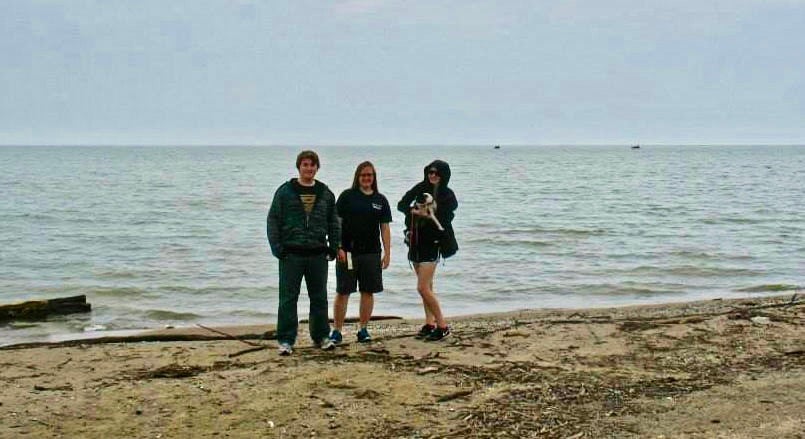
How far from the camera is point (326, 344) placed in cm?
783

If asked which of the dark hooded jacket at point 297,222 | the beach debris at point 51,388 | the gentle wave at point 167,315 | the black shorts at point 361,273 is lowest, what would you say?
the gentle wave at point 167,315

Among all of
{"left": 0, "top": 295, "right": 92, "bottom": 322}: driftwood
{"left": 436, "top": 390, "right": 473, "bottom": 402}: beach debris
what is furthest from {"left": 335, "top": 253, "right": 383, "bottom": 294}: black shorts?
{"left": 0, "top": 295, "right": 92, "bottom": 322}: driftwood

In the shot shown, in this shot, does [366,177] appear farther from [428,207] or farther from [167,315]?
[167,315]

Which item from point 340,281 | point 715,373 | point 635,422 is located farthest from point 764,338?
point 340,281

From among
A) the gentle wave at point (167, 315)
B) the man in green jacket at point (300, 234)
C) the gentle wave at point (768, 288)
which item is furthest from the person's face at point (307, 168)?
the gentle wave at point (768, 288)

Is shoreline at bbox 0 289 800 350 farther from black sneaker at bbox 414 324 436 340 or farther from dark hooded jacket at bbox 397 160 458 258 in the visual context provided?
dark hooded jacket at bbox 397 160 458 258

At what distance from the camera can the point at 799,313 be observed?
373 inches

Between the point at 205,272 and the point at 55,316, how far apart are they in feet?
16.4

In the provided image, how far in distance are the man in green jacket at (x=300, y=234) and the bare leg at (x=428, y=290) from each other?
95cm

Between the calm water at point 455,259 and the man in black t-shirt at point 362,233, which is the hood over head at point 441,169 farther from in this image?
the calm water at point 455,259

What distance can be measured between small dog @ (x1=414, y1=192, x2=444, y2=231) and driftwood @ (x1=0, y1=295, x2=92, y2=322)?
266 inches

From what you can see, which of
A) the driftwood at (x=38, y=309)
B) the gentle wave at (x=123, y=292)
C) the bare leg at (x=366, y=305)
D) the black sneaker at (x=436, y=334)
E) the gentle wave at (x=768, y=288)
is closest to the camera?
the bare leg at (x=366, y=305)

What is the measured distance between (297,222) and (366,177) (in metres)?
0.78

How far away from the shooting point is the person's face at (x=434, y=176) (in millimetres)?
7867
